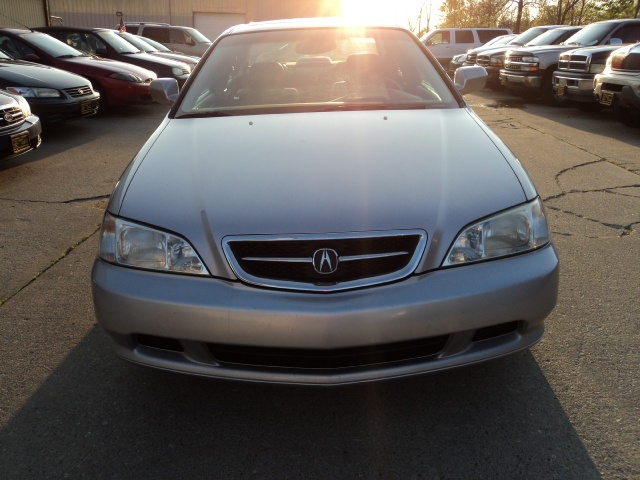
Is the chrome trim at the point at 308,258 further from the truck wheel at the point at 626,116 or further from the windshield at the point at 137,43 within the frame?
the windshield at the point at 137,43

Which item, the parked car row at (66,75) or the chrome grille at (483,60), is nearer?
the parked car row at (66,75)

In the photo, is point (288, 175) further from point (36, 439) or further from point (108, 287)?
point (36, 439)

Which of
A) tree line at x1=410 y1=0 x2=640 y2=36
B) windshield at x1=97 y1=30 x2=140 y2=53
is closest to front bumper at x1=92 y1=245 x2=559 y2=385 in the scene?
windshield at x1=97 y1=30 x2=140 y2=53

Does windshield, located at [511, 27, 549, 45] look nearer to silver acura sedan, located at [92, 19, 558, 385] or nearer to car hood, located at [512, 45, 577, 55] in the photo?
car hood, located at [512, 45, 577, 55]

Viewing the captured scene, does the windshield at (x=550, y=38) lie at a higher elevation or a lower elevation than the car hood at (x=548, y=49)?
higher

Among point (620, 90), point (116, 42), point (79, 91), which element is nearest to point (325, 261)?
point (79, 91)

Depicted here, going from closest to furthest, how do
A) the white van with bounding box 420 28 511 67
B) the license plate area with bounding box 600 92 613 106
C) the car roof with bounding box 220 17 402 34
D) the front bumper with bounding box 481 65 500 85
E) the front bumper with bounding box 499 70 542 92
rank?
1. the car roof with bounding box 220 17 402 34
2. the license plate area with bounding box 600 92 613 106
3. the front bumper with bounding box 499 70 542 92
4. the front bumper with bounding box 481 65 500 85
5. the white van with bounding box 420 28 511 67

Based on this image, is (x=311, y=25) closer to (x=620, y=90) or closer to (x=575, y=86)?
(x=620, y=90)

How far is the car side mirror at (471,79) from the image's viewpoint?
421 centimetres

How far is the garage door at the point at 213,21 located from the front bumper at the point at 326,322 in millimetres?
34618

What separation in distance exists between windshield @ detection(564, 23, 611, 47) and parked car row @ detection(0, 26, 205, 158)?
785cm

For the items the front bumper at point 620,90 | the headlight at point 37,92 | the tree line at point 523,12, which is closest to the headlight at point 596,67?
the front bumper at point 620,90

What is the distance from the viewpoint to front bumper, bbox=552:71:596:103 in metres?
10.5

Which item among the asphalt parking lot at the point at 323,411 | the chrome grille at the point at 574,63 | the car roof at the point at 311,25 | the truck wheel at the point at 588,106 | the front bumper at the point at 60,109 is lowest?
the asphalt parking lot at the point at 323,411
